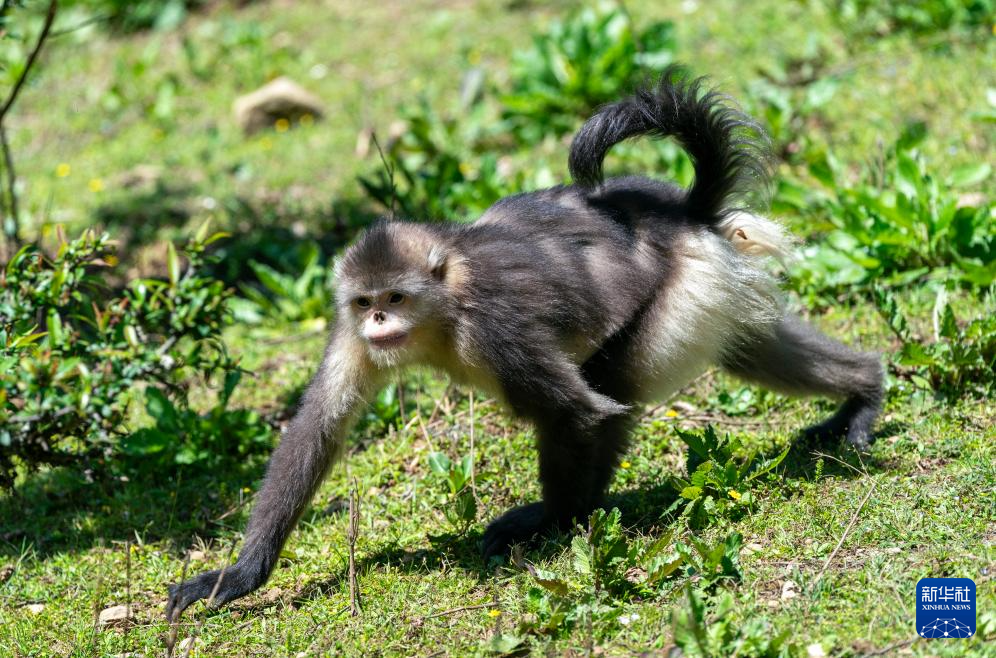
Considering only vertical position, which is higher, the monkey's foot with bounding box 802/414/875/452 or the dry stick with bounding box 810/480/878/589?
the dry stick with bounding box 810/480/878/589

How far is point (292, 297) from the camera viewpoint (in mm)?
7434

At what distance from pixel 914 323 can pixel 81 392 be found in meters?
4.48

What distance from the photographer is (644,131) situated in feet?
15.3

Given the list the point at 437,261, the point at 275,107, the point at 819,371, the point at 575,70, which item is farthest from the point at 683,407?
the point at 275,107

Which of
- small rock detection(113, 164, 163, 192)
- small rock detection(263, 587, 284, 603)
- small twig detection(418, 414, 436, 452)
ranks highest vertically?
small rock detection(263, 587, 284, 603)

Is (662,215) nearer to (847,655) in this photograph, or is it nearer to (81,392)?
(847,655)

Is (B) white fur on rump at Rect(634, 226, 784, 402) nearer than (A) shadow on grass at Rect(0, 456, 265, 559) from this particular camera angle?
Yes

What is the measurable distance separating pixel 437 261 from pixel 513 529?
49.9 inches

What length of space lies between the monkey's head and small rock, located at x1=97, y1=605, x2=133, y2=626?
59.7 inches

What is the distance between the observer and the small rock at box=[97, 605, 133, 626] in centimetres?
444

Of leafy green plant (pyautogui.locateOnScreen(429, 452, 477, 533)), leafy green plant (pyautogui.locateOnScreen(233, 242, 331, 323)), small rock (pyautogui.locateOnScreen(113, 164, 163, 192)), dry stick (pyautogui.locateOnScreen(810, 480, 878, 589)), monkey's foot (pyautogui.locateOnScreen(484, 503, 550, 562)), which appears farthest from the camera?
small rock (pyautogui.locateOnScreen(113, 164, 163, 192))

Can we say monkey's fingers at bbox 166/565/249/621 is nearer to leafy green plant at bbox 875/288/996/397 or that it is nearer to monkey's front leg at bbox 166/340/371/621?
monkey's front leg at bbox 166/340/371/621

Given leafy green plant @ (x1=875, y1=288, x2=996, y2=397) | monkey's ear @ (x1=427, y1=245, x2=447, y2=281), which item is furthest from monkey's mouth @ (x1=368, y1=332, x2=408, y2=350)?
leafy green plant @ (x1=875, y1=288, x2=996, y2=397)

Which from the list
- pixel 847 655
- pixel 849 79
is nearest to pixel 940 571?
pixel 847 655
